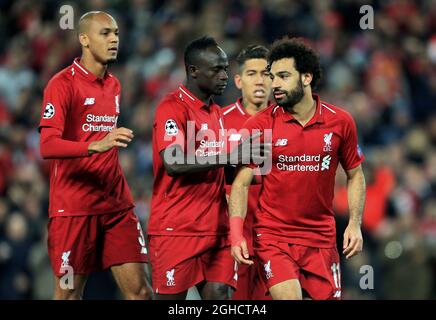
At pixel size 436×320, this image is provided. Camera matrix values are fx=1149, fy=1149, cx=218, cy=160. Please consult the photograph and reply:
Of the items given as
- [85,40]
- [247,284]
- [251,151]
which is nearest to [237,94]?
[247,284]

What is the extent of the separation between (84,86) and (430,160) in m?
6.29

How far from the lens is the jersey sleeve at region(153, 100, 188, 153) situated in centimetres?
801

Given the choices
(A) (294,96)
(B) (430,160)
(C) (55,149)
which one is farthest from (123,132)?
(B) (430,160)

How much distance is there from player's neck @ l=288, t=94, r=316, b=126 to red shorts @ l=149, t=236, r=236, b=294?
103 centimetres

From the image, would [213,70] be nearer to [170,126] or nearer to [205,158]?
[170,126]

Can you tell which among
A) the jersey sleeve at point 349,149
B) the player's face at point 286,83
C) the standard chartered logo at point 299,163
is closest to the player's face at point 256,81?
the player's face at point 286,83

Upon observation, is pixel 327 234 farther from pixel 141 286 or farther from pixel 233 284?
pixel 141 286

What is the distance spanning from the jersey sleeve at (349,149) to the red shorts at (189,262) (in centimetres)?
104

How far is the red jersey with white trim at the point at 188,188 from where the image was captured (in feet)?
26.7

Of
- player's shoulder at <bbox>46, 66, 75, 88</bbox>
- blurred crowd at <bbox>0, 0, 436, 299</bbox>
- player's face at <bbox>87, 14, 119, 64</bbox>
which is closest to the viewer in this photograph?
player's shoulder at <bbox>46, 66, 75, 88</bbox>

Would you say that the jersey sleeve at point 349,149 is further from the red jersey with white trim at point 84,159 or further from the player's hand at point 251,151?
the red jersey with white trim at point 84,159

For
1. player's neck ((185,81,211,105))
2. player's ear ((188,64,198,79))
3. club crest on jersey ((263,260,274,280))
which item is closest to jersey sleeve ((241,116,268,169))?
player's neck ((185,81,211,105))

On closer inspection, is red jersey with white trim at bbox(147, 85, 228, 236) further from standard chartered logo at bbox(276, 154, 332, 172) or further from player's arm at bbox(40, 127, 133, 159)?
standard chartered logo at bbox(276, 154, 332, 172)

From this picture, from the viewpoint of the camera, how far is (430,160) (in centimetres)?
1370
